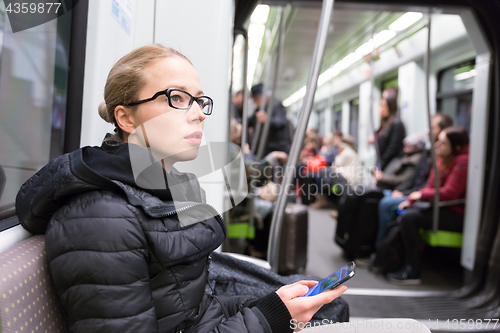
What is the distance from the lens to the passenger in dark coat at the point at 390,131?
375cm

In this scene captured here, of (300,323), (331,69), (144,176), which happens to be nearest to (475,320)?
(300,323)

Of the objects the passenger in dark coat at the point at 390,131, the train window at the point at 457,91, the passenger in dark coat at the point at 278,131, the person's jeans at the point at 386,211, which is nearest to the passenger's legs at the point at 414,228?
the person's jeans at the point at 386,211

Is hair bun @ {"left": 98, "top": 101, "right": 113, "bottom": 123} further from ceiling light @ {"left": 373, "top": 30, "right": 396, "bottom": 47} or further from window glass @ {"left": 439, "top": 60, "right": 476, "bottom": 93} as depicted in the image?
ceiling light @ {"left": 373, "top": 30, "right": 396, "bottom": 47}

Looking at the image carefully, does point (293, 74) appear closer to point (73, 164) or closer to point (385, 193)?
point (385, 193)

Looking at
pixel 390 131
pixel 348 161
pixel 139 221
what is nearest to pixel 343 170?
pixel 348 161

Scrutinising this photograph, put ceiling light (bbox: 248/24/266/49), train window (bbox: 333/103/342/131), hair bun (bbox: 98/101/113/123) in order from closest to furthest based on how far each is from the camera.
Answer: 1. hair bun (bbox: 98/101/113/123)
2. ceiling light (bbox: 248/24/266/49)
3. train window (bbox: 333/103/342/131)

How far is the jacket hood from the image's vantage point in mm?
641

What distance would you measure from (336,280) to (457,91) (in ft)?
13.8

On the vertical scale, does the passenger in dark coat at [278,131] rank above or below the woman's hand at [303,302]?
above

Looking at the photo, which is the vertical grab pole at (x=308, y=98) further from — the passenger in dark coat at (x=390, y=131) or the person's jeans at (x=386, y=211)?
the passenger in dark coat at (x=390, y=131)

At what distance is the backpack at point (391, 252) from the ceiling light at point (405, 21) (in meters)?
3.23

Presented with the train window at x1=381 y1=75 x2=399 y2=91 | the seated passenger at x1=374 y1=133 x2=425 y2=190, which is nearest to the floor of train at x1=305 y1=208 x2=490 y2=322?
the seated passenger at x1=374 y1=133 x2=425 y2=190

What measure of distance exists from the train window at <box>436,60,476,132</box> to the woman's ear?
410 centimetres

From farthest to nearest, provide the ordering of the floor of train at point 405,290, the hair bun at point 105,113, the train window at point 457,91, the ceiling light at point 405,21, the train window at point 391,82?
the train window at point 391,82 < the ceiling light at point 405,21 < the train window at point 457,91 < the floor of train at point 405,290 < the hair bun at point 105,113
